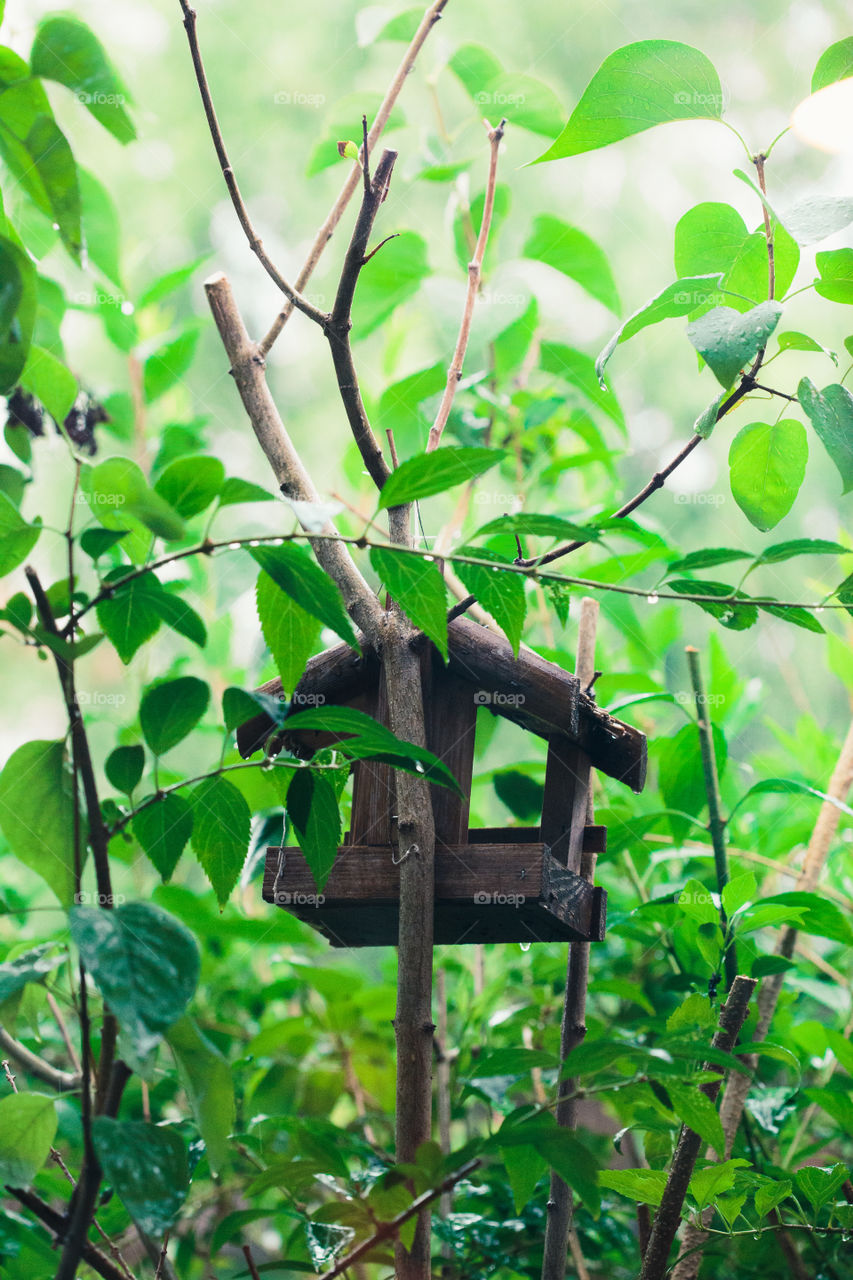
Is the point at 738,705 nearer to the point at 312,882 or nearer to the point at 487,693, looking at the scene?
the point at 487,693

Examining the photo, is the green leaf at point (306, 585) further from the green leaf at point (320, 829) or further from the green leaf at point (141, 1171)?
the green leaf at point (141, 1171)

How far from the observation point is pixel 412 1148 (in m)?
0.59

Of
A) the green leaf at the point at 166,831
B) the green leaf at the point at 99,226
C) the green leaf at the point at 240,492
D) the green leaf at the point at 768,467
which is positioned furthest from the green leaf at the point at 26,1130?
the green leaf at the point at 99,226

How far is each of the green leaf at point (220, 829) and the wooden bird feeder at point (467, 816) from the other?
0.44 ft

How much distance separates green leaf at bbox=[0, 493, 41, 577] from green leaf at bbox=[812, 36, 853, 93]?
1.90ft

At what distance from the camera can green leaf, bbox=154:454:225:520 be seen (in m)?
0.50

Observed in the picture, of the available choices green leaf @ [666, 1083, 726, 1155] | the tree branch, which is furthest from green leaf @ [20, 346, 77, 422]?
green leaf @ [666, 1083, 726, 1155]

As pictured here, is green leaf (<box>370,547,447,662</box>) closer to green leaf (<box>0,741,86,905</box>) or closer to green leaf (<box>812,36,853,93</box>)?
green leaf (<box>0,741,86,905</box>)

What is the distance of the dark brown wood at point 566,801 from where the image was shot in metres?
0.76

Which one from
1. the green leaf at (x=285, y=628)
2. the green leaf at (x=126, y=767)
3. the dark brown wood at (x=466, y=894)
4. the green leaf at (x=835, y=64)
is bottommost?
the dark brown wood at (x=466, y=894)

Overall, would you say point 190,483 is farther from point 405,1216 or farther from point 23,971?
point 405,1216

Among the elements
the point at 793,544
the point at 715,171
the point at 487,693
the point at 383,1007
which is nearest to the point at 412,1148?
the point at 487,693

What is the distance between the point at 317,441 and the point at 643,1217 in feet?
8.34

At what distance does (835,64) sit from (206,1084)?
28.8 inches
